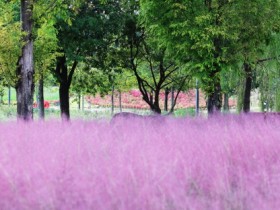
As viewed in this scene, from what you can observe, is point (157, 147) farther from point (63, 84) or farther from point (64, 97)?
point (63, 84)

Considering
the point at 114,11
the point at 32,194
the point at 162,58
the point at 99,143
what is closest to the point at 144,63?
the point at 162,58

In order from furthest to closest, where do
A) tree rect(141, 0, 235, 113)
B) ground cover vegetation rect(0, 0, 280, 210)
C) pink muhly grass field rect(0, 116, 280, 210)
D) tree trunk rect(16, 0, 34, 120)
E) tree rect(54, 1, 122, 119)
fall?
tree rect(54, 1, 122, 119), tree rect(141, 0, 235, 113), tree trunk rect(16, 0, 34, 120), ground cover vegetation rect(0, 0, 280, 210), pink muhly grass field rect(0, 116, 280, 210)

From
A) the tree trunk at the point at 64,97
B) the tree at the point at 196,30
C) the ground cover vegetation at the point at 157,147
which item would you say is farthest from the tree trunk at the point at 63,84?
the tree at the point at 196,30

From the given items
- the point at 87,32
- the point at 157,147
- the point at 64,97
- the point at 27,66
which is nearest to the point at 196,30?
the point at 27,66

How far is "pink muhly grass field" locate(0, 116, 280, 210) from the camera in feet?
9.40

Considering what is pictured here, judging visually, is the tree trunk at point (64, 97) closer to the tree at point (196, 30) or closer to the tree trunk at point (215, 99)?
the tree at point (196, 30)

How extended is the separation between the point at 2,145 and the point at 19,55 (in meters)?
7.97

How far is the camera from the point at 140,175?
3.34 metres

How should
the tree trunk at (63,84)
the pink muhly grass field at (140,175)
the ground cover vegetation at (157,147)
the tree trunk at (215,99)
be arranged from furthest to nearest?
1. the tree trunk at (63,84)
2. the tree trunk at (215,99)
3. the ground cover vegetation at (157,147)
4. the pink muhly grass field at (140,175)

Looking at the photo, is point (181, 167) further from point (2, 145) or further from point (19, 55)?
point (19, 55)

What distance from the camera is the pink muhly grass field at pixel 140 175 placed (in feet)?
9.40

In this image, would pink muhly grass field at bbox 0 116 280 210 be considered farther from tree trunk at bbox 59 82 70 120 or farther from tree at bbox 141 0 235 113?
tree trunk at bbox 59 82 70 120

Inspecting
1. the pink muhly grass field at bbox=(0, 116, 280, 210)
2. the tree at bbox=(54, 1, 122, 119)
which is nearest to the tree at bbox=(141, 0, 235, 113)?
the tree at bbox=(54, 1, 122, 119)

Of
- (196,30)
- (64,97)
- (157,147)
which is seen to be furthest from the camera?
(64,97)
